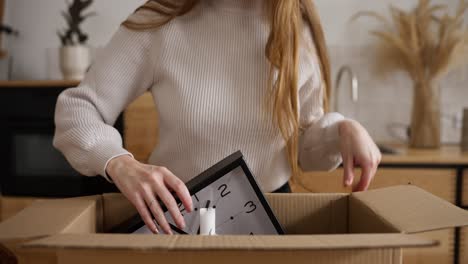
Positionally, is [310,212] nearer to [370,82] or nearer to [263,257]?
[263,257]

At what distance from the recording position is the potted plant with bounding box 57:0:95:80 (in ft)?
8.30

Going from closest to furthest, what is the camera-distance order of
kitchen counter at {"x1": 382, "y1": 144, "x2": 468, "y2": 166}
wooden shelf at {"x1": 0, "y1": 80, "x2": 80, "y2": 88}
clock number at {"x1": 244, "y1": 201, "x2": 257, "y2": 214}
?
clock number at {"x1": 244, "y1": 201, "x2": 257, "y2": 214} < kitchen counter at {"x1": 382, "y1": 144, "x2": 468, "y2": 166} < wooden shelf at {"x1": 0, "y1": 80, "x2": 80, "y2": 88}

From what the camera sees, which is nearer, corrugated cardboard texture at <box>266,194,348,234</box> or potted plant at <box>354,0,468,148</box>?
corrugated cardboard texture at <box>266,194,348,234</box>

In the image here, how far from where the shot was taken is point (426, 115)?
7.59 ft

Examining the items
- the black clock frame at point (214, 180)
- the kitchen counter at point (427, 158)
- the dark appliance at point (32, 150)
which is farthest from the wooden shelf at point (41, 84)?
the black clock frame at point (214, 180)

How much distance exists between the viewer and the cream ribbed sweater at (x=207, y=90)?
89cm

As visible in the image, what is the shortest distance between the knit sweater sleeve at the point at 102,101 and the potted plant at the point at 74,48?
1.73 m

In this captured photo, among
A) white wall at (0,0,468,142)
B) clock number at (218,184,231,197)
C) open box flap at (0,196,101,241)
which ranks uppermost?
open box flap at (0,196,101,241)

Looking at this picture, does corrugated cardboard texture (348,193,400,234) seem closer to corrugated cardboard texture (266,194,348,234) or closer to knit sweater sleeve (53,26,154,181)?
corrugated cardboard texture (266,194,348,234)

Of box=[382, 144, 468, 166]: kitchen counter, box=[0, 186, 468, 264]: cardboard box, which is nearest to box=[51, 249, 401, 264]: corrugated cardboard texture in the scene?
box=[0, 186, 468, 264]: cardboard box

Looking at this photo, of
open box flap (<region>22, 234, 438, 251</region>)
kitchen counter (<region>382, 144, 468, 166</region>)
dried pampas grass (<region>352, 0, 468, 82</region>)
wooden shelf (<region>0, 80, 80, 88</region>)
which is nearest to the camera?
open box flap (<region>22, 234, 438, 251</region>)

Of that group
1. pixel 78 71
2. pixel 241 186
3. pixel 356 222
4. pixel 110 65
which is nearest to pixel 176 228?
pixel 241 186

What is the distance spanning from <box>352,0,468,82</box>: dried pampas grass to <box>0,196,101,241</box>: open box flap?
1959 mm

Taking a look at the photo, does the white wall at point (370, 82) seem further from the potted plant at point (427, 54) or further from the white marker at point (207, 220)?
the white marker at point (207, 220)
